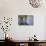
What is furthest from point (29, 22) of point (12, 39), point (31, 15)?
point (12, 39)

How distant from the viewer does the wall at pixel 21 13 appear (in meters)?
3.53

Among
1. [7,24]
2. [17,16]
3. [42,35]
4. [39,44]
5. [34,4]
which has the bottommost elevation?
[39,44]

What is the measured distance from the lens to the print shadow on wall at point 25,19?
11.7 ft

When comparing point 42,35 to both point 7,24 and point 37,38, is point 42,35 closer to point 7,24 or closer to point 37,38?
point 37,38

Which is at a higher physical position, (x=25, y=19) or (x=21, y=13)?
(x=21, y=13)

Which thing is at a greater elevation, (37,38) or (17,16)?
(17,16)

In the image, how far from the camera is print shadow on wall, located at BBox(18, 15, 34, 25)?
3553 millimetres

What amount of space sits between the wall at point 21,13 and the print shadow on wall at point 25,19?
3.3 inches

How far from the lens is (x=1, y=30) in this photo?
3.51m

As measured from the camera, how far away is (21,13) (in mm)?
3562

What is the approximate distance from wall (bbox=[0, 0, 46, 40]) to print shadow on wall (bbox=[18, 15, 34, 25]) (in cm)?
8

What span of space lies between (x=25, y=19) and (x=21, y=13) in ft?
0.66

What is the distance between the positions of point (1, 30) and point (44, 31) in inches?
47.3

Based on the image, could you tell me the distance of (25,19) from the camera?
3.57 metres
